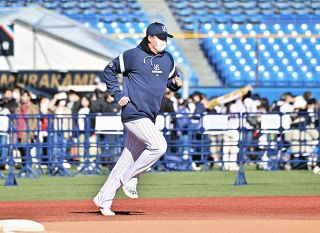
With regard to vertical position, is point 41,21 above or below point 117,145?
above

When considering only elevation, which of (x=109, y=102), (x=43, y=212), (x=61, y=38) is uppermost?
(x=61, y=38)

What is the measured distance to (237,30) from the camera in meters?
37.2

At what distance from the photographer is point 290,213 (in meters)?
13.0

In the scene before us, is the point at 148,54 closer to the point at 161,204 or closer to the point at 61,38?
the point at 161,204

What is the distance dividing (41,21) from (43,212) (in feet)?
51.6

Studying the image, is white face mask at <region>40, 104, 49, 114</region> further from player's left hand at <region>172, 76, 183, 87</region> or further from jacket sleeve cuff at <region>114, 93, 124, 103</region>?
jacket sleeve cuff at <region>114, 93, 124, 103</region>

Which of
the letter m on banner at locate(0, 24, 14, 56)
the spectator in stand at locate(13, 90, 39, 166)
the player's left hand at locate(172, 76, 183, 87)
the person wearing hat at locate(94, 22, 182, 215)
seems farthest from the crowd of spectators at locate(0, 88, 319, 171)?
the person wearing hat at locate(94, 22, 182, 215)

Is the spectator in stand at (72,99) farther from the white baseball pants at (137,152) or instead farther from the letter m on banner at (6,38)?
the white baseball pants at (137,152)

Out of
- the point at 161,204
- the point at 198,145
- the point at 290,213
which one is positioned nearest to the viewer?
the point at 290,213

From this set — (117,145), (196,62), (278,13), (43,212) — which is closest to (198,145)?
(117,145)

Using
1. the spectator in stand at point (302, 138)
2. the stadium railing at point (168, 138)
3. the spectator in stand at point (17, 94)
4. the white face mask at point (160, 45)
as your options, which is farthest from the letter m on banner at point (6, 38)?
the white face mask at point (160, 45)

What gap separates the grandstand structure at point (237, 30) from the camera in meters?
34.7

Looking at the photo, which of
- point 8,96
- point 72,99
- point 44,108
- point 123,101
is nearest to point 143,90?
point 123,101

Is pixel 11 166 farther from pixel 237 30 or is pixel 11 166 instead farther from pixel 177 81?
pixel 237 30
